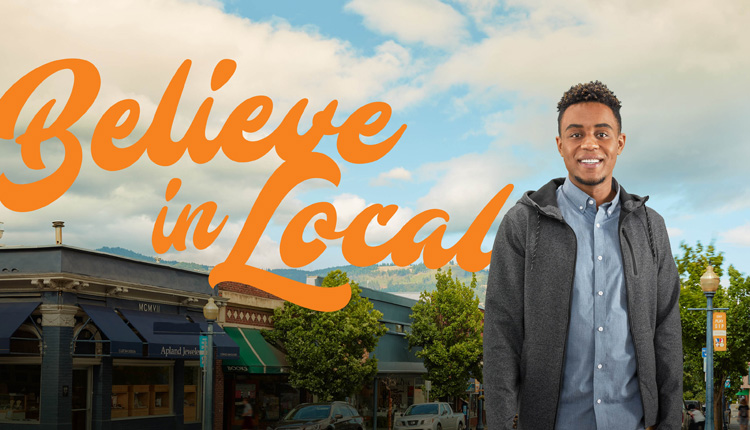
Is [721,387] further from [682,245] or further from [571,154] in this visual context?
[571,154]

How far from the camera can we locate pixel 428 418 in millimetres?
34469

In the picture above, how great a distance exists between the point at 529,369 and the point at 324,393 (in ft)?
102

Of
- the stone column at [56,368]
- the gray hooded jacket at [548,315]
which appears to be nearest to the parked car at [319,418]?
the stone column at [56,368]

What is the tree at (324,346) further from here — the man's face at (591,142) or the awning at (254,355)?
the man's face at (591,142)

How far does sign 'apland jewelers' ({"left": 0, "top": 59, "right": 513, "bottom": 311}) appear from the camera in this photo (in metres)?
16.9

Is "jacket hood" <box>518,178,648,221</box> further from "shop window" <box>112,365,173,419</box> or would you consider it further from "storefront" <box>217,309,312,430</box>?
"storefront" <box>217,309,312,430</box>

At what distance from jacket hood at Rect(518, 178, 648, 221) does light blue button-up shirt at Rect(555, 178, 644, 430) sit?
22 centimetres

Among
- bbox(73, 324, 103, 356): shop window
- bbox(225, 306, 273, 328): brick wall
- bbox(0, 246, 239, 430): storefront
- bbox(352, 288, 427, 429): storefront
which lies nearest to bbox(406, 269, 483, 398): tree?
bbox(352, 288, 427, 429): storefront

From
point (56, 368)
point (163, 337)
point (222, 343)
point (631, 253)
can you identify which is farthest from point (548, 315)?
point (222, 343)

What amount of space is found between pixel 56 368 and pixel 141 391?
4.47m

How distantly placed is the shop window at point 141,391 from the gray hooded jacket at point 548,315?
81.5ft

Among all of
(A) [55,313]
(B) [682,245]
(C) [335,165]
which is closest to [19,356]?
(A) [55,313]

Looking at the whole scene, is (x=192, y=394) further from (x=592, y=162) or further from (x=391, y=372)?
(x=592, y=162)

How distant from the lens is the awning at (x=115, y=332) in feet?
79.6
